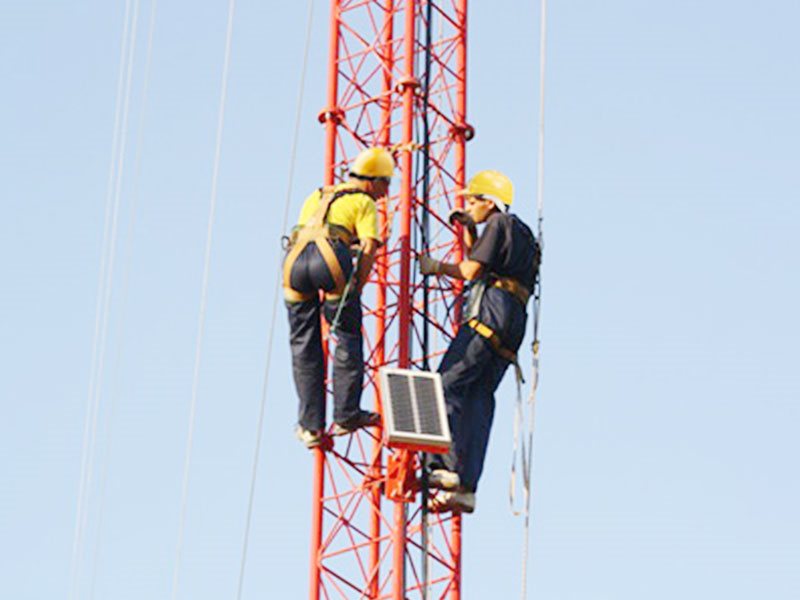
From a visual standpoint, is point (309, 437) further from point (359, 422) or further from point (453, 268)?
point (453, 268)

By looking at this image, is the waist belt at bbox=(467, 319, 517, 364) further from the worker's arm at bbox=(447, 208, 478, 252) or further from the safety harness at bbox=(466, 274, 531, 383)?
the worker's arm at bbox=(447, 208, 478, 252)

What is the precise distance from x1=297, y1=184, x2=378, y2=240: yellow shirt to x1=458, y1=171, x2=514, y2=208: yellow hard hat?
43.1 inches

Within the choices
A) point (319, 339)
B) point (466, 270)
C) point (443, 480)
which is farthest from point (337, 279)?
point (443, 480)

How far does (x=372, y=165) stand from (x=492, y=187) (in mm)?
1213

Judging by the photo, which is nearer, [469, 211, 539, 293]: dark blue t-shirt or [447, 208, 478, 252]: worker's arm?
[469, 211, 539, 293]: dark blue t-shirt

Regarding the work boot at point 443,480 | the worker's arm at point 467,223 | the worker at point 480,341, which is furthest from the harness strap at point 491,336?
the work boot at point 443,480

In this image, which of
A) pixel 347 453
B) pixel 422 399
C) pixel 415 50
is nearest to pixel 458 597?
pixel 347 453

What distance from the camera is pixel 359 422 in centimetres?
2189

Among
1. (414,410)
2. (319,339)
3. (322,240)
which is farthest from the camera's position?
(319,339)

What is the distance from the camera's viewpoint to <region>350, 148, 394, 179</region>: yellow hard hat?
21.8 metres

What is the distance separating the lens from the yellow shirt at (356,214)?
21562 millimetres

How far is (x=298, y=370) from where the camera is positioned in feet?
72.0

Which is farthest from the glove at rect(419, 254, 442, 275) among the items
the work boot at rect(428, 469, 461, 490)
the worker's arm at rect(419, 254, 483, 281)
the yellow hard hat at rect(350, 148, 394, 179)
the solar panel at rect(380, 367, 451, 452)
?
the work boot at rect(428, 469, 461, 490)

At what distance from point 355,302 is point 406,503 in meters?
1.85
